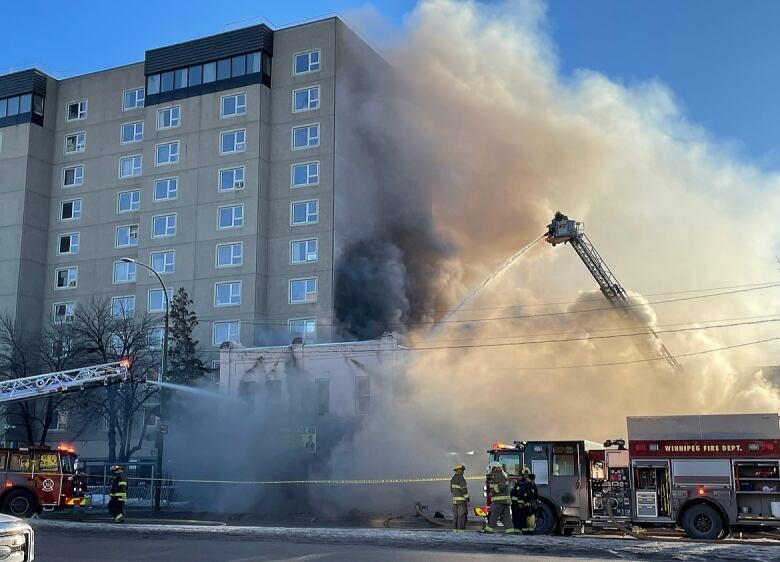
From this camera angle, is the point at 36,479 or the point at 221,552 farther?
the point at 36,479

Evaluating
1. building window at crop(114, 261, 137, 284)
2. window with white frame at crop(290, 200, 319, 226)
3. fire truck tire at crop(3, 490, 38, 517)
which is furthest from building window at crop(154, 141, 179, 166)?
fire truck tire at crop(3, 490, 38, 517)

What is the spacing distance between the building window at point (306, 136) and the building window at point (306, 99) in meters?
1.16

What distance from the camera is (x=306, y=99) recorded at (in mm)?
48625

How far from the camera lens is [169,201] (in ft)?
167

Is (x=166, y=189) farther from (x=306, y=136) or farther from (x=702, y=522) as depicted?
(x=702, y=522)

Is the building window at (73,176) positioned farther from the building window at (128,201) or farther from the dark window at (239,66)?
the dark window at (239,66)

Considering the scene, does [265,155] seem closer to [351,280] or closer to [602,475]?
[351,280]

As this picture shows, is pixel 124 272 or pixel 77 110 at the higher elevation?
pixel 77 110

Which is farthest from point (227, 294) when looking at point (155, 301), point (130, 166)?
point (130, 166)

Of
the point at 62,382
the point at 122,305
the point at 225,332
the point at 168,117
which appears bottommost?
the point at 62,382

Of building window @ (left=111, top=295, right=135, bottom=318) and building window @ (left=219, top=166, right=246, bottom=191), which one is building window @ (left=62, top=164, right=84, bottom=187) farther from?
building window @ (left=219, top=166, right=246, bottom=191)

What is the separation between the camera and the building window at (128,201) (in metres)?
53.4

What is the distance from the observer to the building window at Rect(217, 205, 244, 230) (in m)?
48.5

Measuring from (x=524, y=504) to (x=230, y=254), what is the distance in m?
34.0
